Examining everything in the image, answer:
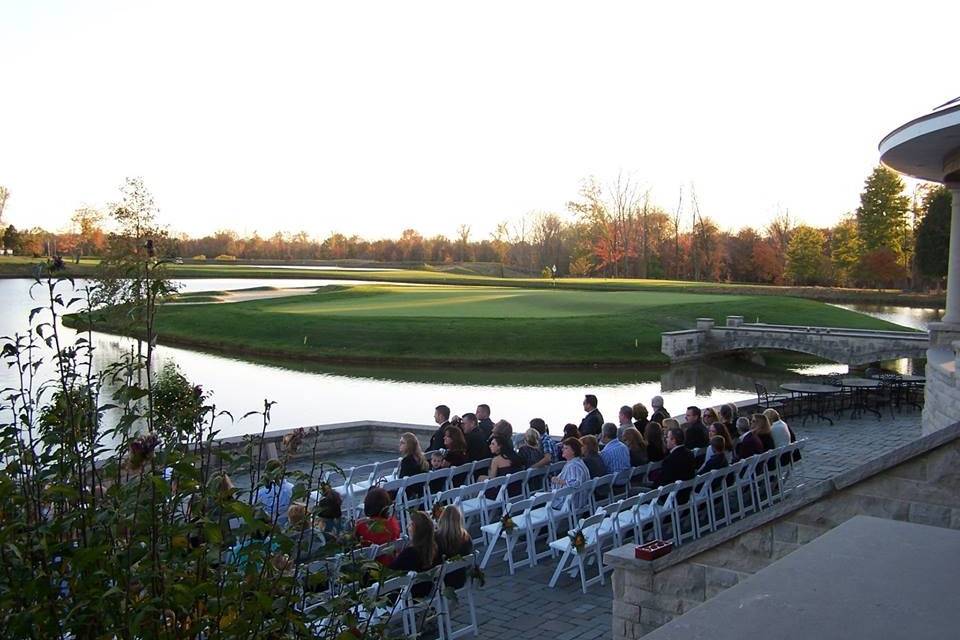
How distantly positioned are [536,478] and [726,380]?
79.9 feet

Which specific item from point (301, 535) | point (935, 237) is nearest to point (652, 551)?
point (301, 535)

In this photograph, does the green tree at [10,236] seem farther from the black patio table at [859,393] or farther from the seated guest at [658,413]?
the seated guest at [658,413]

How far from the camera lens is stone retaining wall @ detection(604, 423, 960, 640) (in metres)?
6.23

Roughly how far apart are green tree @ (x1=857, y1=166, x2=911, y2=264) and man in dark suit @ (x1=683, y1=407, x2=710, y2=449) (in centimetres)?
6876

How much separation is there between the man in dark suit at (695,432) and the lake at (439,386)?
1166cm

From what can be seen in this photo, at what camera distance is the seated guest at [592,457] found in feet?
31.6

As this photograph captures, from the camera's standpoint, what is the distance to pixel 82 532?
2.82 m

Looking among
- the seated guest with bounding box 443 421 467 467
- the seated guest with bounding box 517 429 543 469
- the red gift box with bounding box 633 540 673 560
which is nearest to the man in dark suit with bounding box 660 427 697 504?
the seated guest with bounding box 517 429 543 469

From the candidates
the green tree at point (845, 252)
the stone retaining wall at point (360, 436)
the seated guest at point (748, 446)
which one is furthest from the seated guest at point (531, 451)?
the green tree at point (845, 252)

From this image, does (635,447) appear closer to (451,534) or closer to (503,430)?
(503,430)

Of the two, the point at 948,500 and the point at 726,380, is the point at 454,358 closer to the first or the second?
the point at 726,380

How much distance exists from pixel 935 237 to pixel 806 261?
2079 cm

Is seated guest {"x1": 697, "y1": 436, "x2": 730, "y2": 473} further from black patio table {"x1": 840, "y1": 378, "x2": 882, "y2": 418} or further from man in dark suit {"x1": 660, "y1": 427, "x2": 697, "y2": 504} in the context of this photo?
black patio table {"x1": 840, "y1": 378, "x2": 882, "y2": 418}

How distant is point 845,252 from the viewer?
75.8 meters
